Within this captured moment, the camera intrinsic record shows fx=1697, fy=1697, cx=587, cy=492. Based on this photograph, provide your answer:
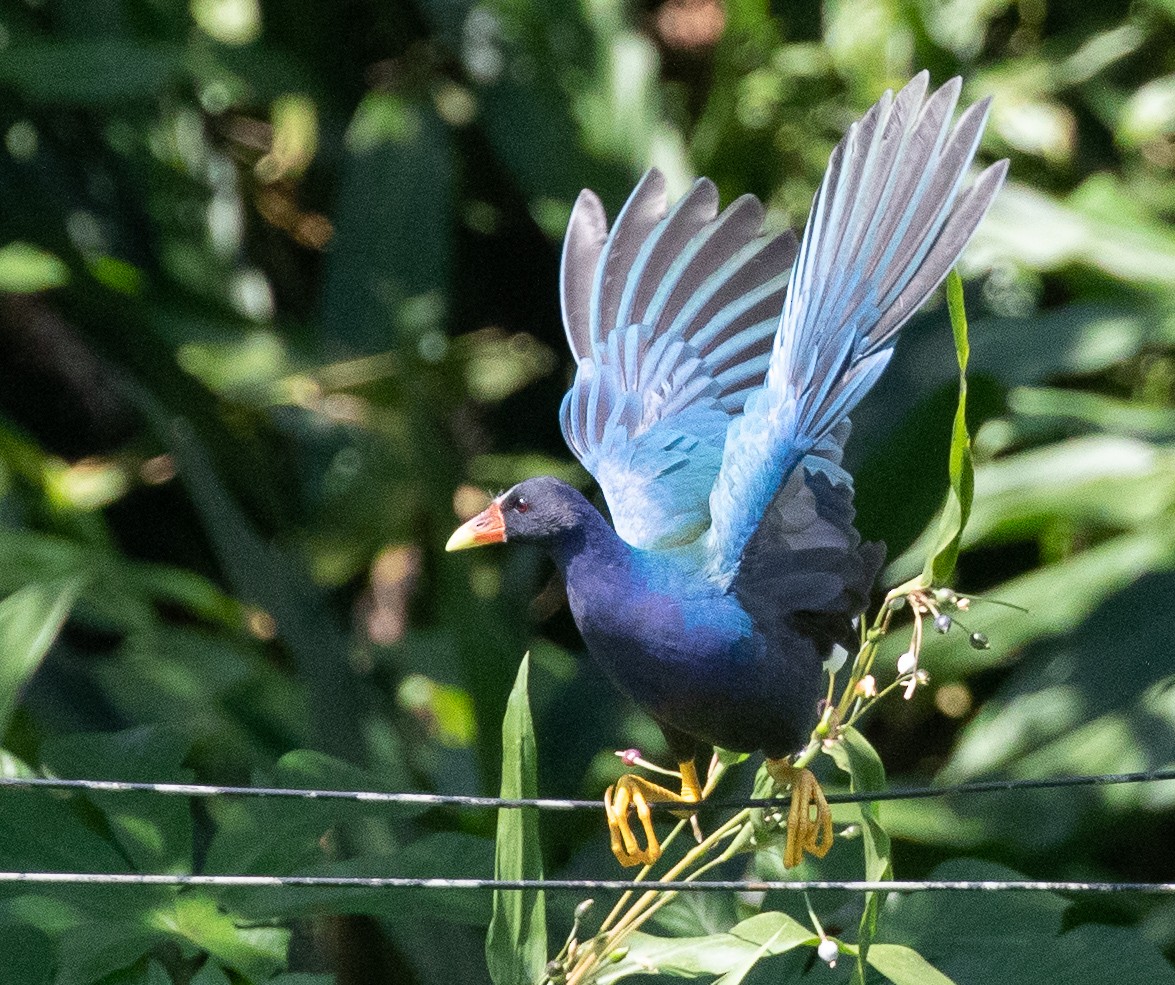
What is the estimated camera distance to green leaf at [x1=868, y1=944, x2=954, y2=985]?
133 centimetres

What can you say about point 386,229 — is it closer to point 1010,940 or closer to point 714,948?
point 1010,940

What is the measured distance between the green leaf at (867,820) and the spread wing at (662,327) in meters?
0.45

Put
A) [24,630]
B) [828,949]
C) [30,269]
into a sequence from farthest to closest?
[30,269], [24,630], [828,949]

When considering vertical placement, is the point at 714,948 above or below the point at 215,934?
above

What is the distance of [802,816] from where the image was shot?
4.84 feet

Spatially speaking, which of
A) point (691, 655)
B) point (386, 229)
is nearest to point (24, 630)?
point (691, 655)

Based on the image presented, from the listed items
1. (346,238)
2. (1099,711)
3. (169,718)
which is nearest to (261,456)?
(346,238)

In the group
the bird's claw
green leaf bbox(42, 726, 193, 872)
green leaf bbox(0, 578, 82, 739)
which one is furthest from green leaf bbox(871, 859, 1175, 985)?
green leaf bbox(0, 578, 82, 739)

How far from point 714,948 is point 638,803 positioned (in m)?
0.23

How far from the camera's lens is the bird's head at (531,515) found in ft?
5.24

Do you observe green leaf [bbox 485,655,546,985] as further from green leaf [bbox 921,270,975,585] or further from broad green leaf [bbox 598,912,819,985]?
green leaf [bbox 921,270,975,585]

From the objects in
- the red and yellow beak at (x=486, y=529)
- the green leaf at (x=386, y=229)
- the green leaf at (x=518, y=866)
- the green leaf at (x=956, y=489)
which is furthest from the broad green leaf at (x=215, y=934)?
the green leaf at (x=386, y=229)

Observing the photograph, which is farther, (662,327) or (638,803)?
(662,327)

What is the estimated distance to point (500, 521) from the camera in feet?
5.32
